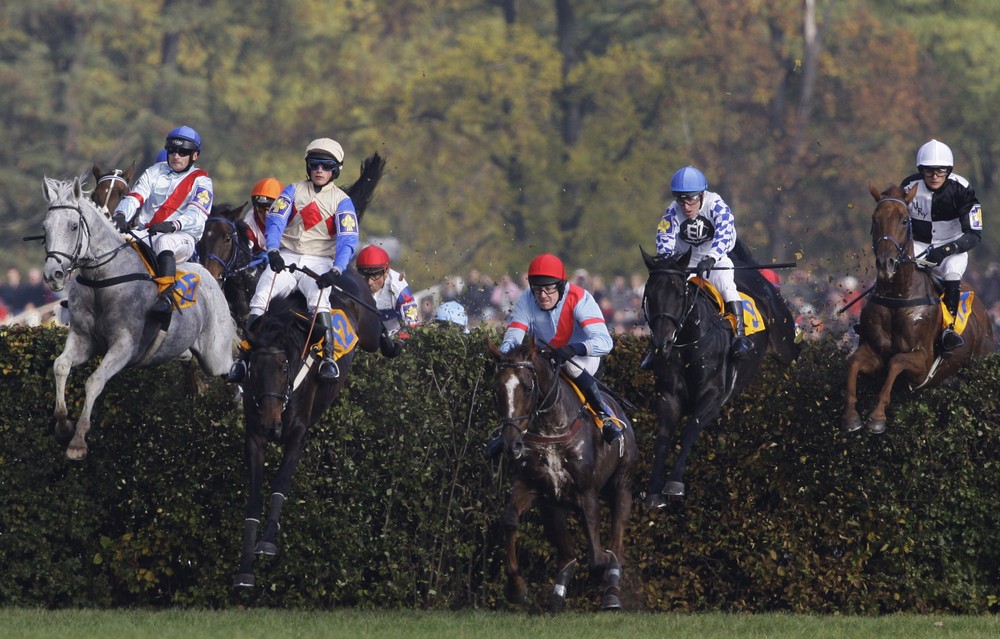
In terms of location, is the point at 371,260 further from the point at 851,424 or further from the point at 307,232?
the point at 851,424

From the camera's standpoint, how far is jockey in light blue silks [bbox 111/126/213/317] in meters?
14.3

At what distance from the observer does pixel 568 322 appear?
12.6 metres

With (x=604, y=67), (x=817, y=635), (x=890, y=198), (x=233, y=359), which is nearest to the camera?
(x=817, y=635)

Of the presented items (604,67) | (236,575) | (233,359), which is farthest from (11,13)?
(236,575)

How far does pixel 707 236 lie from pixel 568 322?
1.73m

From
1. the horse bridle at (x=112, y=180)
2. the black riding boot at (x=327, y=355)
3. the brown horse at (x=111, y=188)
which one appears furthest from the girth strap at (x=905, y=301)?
the horse bridle at (x=112, y=180)

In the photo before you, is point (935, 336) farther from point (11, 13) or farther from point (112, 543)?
point (11, 13)

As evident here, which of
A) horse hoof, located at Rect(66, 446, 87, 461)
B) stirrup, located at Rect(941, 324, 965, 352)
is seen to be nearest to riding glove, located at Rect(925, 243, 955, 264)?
stirrup, located at Rect(941, 324, 965, 352)

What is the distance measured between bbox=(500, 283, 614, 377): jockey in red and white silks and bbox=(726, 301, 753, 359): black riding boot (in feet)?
3.85

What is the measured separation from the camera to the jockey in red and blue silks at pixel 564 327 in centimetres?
1233

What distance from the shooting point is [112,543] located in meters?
13.1

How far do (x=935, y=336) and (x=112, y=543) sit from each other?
20.7ft

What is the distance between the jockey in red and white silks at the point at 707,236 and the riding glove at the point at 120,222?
165 inches

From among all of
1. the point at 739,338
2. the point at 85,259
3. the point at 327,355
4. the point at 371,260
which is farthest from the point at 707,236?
the point at 85,259
